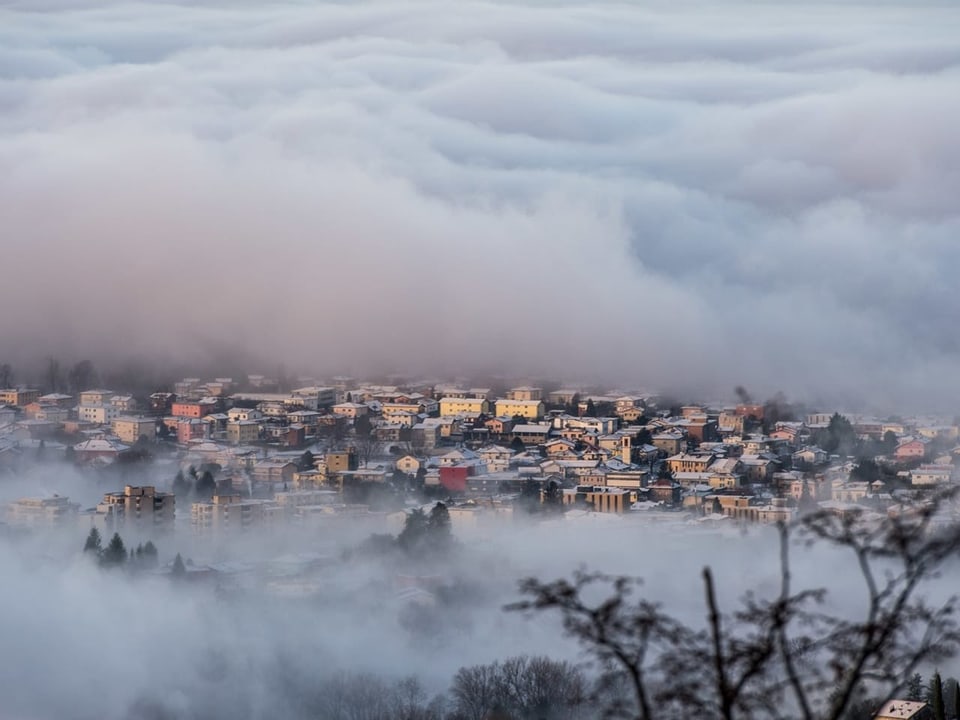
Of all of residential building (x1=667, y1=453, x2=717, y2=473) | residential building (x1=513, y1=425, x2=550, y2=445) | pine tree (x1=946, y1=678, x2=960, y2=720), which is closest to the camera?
pine tree (x1=946, y1=678, x2=960, y2=720)

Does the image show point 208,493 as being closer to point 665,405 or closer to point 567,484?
point 567,484

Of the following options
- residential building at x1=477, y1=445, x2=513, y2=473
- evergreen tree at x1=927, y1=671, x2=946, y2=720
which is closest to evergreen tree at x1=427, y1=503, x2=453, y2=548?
A: residential building at x1=477, y1=445, x2=513, y2=473

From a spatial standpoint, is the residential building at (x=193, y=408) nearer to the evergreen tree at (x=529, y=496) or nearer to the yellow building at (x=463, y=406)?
the yellow building at (x=463, y=406)

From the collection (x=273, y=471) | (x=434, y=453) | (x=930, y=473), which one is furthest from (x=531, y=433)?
(x=930, y=473)

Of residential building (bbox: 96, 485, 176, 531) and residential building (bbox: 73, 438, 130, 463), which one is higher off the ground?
residential building (bbox: 73, 438, 130, 463)

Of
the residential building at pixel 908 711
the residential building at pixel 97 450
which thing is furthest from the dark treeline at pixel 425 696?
the residential building at pixel 97 450

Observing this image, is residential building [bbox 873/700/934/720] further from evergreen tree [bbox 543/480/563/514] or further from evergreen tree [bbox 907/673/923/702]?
evergreen tree [bbox 543/480/563/514]
